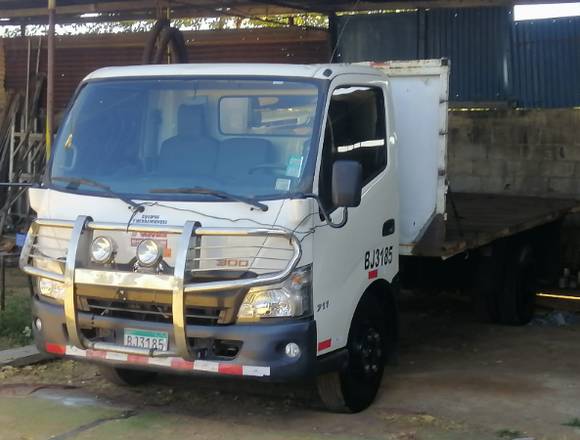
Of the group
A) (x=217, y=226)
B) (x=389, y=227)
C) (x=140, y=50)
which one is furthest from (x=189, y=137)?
(x=140, y=50)

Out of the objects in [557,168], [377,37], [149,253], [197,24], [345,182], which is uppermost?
[197,24]

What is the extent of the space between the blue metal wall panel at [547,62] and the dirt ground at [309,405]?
4.57 metres

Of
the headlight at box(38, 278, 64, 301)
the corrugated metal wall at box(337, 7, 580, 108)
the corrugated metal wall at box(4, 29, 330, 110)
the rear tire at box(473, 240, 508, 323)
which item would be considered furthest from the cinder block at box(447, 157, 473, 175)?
the headlight at box(38, 278, 64, 301)

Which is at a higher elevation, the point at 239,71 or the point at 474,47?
the point at 474,47

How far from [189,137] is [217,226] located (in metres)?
0.78

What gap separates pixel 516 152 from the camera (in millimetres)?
11523

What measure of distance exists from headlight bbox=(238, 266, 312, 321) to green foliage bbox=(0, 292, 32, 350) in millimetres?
3658

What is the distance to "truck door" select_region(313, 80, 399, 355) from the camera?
17.4ft

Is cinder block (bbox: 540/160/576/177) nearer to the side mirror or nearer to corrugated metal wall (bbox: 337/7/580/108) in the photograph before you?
corrugated metal wall (bbox: 337/7/580/108)

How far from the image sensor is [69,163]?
5711 millimetres

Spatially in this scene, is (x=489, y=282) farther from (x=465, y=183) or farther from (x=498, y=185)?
(x=465, y=183)

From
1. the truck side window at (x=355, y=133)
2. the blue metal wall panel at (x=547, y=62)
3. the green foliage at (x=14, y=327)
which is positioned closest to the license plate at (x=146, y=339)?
the truck side window at (x=355, y=133)

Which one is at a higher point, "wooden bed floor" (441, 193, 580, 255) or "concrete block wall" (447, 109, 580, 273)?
"concrete block wall" (447, 109, 580, 273)

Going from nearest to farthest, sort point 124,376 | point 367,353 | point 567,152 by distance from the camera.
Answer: point 367,353, point 124,376, point 567,152
